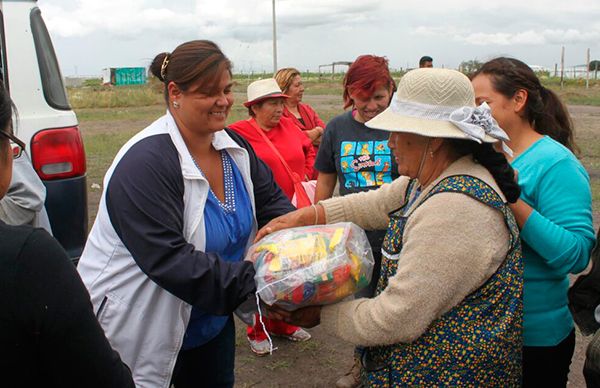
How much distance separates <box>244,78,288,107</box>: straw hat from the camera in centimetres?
436

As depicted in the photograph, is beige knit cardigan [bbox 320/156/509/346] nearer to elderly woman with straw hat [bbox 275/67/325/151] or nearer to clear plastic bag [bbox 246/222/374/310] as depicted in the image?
clear plastic bag [bbox 246/222/374/310]

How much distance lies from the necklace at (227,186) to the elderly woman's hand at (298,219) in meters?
0.16

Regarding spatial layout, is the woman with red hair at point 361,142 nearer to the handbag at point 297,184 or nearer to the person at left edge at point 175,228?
the handbag at point 297,184

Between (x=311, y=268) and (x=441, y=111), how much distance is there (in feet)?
2.13

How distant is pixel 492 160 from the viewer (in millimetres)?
1869

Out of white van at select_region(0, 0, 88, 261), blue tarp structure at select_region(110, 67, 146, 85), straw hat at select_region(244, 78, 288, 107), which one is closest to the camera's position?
white van at select_region(0, 0, 88, 261)

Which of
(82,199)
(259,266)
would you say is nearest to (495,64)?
(259,266)

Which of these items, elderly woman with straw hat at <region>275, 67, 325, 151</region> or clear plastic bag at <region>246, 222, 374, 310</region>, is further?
elderly woman with straw hat at <region>275, 67, 325, 151</region>

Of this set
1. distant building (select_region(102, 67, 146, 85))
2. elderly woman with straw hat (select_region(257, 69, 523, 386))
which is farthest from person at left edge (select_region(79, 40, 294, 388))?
distant building (select_region(102, 67, 146, 85))

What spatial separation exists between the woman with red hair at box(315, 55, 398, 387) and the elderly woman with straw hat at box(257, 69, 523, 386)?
1500mm

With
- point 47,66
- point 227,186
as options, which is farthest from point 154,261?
point 47,66

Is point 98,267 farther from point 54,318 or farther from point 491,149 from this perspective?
point 491,149

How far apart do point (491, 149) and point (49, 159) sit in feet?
8.15

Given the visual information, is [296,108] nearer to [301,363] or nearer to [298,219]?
[301,363]
